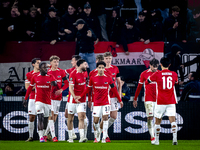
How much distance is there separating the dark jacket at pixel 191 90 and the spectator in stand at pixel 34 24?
19.8ft

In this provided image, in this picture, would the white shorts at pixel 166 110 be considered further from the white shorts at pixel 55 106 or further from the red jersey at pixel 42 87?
the white shorts at pixel 55 106

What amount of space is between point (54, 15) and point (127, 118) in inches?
203

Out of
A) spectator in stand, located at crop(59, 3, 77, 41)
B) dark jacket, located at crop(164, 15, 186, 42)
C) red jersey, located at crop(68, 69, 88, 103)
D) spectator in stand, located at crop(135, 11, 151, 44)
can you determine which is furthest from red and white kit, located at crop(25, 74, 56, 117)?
dark jacket, located at crop(164, 15, 186, 42)

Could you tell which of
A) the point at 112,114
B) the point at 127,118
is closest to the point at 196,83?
the point at 127,118

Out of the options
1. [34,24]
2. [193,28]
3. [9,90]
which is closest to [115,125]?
[9,90]

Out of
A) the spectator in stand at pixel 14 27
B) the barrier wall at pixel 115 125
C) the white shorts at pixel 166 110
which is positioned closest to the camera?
the white shorts at pixel 166 110

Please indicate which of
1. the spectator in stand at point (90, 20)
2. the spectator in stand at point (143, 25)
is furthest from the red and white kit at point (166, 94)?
the spectator in stand at point (90, 20)

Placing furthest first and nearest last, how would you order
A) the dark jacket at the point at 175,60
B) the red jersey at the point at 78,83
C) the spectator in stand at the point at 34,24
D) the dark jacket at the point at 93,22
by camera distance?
the dark jacket at the point at 93,22
the spectator in stand at the point at 34,24
the dark jacket at the point at 175,60
the red jersey at the point at 78,83

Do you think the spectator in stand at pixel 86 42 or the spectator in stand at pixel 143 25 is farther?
the spectator in stand at pixel 143 25

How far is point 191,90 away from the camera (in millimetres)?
11977

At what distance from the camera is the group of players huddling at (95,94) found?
8.66 m

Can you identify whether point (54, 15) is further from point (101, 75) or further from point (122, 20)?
point (101, 75)

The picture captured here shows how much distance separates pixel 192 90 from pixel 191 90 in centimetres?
5

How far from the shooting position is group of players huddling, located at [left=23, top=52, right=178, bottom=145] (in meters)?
8.66
